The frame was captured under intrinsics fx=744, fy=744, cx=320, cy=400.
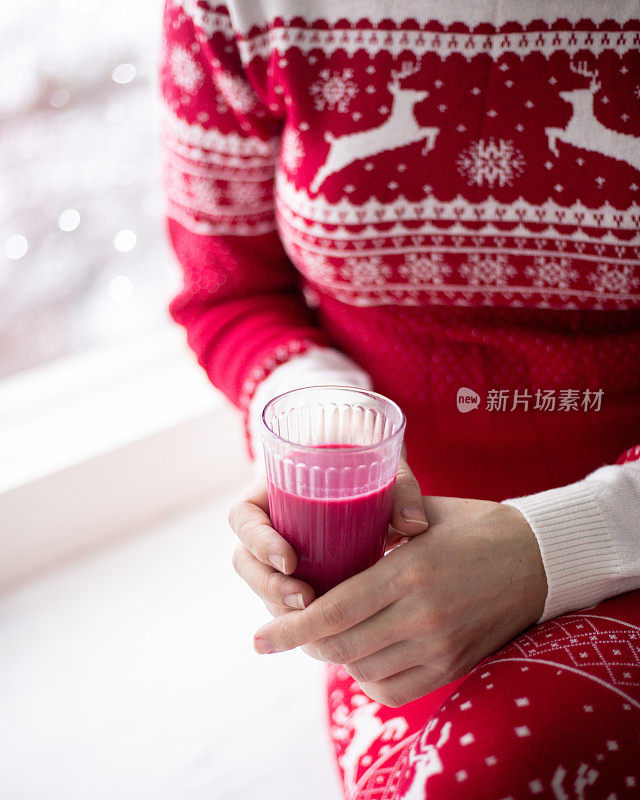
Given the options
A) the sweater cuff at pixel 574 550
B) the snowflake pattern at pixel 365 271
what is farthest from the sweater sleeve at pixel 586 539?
the snowflake pattern at pixel 365 271

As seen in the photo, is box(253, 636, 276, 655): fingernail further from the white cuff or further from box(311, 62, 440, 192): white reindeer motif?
box(311, 62, 440, 192): white reindeer motif

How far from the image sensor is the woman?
2.30 feet

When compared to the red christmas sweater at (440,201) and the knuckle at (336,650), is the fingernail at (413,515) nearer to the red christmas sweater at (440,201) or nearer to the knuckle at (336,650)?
the knuckle at (336,650)

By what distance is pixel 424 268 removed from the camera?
91 cm

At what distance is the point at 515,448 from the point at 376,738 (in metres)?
0.41

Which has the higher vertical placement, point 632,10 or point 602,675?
point 632,10

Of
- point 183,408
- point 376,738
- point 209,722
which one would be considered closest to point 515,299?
point 376,738

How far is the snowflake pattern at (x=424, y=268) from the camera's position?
0.90 meters

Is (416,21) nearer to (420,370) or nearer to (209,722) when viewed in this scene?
(420,370)

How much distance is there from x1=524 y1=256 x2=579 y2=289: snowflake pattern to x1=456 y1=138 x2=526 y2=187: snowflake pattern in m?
0.10

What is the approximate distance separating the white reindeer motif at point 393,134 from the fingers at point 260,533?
397 mm

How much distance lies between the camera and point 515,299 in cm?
91

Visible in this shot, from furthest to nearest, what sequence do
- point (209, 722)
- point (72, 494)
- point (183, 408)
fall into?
1. point (183, 408)
2. point (72, 494)
3. point (209, 722)

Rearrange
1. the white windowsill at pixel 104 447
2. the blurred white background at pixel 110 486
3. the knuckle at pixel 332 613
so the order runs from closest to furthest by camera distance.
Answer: the knuckle at pixel 332 613 < the blurred white background at pixel 110 486 < the white windowsill at pixel 104 447
